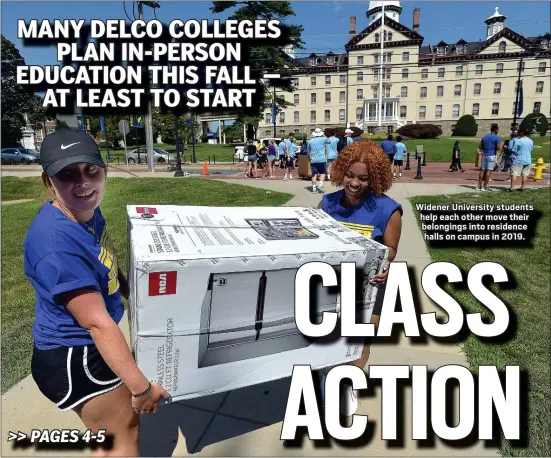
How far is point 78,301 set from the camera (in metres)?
1.34

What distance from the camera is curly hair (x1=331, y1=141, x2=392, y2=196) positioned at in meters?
2.27

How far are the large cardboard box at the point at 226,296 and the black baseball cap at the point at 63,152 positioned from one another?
365 millimetres

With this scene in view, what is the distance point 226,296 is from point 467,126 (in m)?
62.7

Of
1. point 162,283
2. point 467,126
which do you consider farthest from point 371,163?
point 467,126

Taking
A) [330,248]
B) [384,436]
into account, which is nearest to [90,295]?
[330,248]

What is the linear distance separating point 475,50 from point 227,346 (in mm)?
73171

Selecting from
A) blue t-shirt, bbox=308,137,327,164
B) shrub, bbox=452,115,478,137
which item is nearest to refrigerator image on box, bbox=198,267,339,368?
blue t-shirt, bbox=308,137,327,164

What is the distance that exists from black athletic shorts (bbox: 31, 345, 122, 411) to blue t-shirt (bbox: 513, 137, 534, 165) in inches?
439

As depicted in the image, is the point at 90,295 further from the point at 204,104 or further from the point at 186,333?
the point at 204,104

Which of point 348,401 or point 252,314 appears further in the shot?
point 348,401

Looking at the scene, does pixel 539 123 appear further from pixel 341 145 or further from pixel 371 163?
pixel 371 163

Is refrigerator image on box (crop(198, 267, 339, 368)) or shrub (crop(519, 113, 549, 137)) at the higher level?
shrub (crop(519, 113, 549, 137))

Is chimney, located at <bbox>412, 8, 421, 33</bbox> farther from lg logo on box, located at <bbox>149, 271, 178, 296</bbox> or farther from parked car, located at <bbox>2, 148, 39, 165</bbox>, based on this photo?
lg logo on box, located at <bbox>149, 271, 178, 296</bbox>

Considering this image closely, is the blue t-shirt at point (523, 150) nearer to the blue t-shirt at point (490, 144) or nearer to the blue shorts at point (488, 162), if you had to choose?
the blue t-shirt at point (490, 144)
